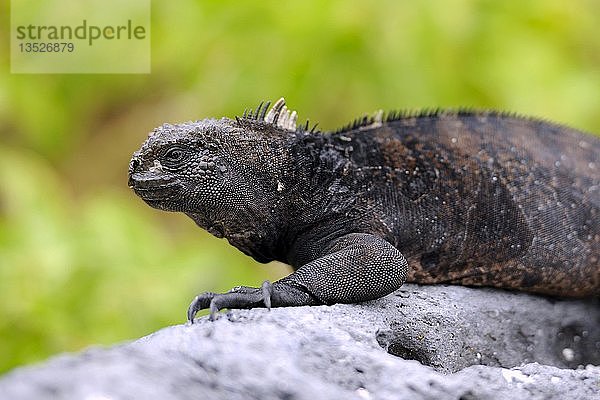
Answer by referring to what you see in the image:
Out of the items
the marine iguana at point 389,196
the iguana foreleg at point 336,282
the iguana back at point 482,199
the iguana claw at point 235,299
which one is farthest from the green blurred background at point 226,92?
the iguana claw at point 235,299

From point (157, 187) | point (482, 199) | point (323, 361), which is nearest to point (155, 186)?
point (157, 187)

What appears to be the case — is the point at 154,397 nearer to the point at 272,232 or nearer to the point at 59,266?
the point at 272,232

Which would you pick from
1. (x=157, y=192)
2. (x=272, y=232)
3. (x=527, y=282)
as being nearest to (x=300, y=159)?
(x=272, y=232)

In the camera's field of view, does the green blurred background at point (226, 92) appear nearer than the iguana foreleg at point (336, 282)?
No

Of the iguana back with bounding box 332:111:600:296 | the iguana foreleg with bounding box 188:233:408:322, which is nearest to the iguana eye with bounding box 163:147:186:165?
the iguana foreleg with bounding box 188:233:408:322

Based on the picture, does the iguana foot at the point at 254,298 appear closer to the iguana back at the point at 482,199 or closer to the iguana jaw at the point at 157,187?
the iguana jaw at the point at 157,187
